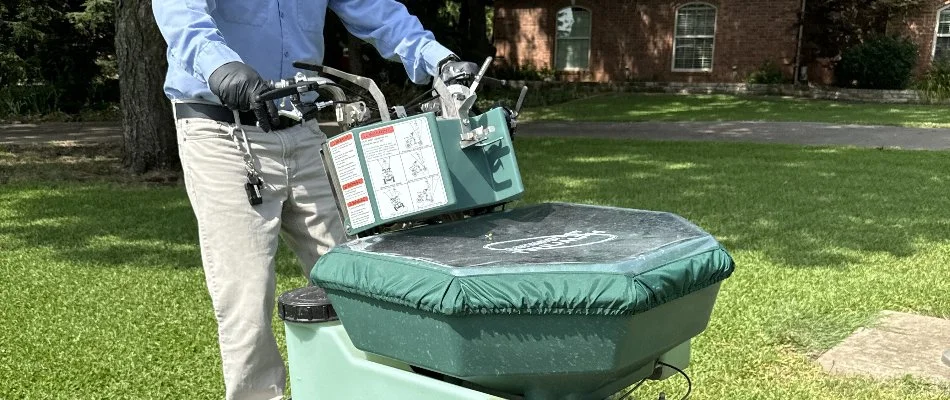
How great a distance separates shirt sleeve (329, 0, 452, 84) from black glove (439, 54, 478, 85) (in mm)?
84

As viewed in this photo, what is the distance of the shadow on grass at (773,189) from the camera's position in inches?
222

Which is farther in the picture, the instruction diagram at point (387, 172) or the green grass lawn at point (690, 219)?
the green grass lawn at point (690, 219)

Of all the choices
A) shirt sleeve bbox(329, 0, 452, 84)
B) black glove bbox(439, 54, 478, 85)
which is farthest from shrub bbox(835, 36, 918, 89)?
black glove bbox(439, 54, 478, 85)

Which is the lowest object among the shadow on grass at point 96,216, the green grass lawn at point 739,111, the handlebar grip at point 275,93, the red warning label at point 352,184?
the green grass lawn at point 739,111

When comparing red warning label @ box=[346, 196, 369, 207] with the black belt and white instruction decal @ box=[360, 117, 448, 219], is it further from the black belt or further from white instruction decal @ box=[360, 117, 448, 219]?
the black belt

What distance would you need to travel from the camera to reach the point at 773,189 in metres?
7.49

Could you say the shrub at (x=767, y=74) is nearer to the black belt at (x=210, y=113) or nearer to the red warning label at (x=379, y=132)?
the black belt at (x=210, y=113)

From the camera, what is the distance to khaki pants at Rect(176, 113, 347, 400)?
230cm

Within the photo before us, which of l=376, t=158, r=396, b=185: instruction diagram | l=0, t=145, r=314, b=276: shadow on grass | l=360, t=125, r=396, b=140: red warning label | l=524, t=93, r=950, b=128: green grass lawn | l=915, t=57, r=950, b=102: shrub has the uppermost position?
l=360, t=125, r=396, b=140: red warning label

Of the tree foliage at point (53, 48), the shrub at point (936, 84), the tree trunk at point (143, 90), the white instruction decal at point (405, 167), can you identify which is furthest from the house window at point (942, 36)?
the white instruction decal at point (405, 167)

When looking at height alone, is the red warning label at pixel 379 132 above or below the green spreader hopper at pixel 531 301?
above

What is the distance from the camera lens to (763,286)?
4.55 meters

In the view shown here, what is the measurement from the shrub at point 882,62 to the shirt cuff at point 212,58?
18588 mm

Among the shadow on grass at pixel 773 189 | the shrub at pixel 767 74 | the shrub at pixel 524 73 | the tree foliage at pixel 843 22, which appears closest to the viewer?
the shadow on grass at pixel 773 189
